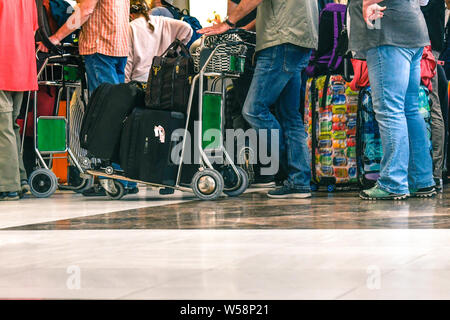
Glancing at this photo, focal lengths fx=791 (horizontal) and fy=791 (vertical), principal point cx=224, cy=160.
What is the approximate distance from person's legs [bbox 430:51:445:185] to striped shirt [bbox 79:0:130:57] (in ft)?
6.28

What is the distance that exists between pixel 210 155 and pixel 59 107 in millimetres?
1688

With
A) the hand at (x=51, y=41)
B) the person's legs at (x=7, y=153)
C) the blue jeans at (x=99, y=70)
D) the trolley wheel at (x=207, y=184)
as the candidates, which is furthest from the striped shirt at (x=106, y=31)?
the trolley wheel at (x=207, y=184)

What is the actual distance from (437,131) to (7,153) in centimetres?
262

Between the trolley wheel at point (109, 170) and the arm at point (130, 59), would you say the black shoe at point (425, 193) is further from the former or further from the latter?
the arm at point (130, 59)

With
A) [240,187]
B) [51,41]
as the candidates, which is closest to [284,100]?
[240,187]

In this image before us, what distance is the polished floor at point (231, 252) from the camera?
1610 millimetres

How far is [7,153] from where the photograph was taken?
4613 mm

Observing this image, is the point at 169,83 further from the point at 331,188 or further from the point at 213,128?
the point at 331,188

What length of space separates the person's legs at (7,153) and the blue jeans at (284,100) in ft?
4.58

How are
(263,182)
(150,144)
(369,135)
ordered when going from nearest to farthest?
1. (150,144)
2. (369,135)
3. (263,182)

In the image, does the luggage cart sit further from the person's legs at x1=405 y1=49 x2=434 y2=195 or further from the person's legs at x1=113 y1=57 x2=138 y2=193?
the person's legs at x1=405 y1=49 x2=434 y2=195

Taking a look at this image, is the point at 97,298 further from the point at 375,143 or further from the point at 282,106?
the point at 375,143

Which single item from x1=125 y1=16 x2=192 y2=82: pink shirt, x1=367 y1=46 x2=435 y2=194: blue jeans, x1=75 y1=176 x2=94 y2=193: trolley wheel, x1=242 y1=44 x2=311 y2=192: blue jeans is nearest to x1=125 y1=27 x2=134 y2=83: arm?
x1=125 y1=16 x2=192 y2=82: pink shirt
